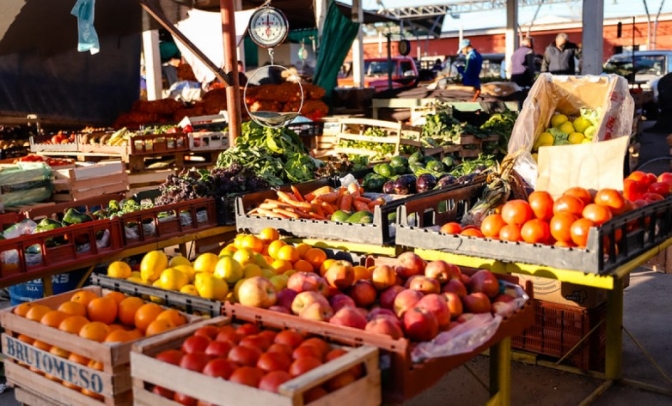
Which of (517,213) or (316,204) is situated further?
(316,204)

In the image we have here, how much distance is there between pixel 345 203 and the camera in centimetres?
524

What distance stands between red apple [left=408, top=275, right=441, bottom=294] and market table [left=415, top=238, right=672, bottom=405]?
0.67m

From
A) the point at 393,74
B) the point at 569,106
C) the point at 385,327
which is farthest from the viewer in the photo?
the point at 393,74

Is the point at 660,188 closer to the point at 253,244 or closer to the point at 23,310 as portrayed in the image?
the point at 253,244

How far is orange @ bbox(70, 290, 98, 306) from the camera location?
3.46m

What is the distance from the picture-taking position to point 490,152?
398 inches

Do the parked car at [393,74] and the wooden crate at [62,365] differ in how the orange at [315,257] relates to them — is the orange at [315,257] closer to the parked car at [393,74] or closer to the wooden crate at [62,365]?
the wooden crate at [62,365]

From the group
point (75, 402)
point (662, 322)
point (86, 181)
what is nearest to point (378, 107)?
point (86, 181)

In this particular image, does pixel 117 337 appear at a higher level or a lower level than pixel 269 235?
lower

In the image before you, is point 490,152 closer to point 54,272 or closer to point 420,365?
point 54,272

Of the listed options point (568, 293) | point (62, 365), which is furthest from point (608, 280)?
point (62, 365)

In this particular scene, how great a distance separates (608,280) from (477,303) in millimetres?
717

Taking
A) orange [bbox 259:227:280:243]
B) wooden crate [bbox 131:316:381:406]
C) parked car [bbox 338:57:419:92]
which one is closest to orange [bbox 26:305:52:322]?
wooden crate [bbox 131:316:381:406]

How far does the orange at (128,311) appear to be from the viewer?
334cm
